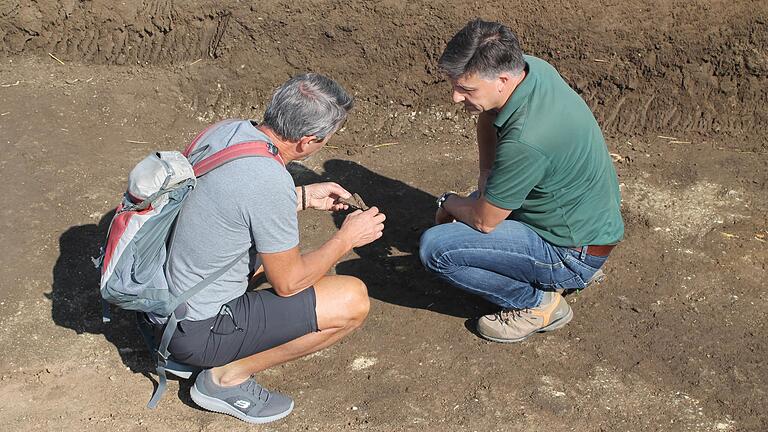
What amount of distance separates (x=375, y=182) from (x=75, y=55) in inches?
105

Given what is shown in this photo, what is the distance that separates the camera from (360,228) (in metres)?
3.50

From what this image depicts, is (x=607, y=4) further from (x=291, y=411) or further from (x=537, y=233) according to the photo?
(x=291, y=411)

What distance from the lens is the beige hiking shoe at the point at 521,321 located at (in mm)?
3938

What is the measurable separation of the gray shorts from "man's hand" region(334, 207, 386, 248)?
10.6 inches

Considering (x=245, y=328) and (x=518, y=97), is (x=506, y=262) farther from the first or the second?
(x=245, y=328)

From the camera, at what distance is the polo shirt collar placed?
339 centimetres

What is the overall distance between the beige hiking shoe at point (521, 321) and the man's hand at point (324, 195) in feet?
3.05

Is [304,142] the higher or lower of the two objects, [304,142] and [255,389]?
the higher

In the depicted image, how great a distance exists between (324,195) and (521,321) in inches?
44.9

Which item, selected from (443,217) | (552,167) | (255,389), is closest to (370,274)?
(443,217)

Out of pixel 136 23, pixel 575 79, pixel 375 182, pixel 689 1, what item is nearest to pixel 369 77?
pixel 375 182

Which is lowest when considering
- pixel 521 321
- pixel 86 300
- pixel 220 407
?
pixel 86 300

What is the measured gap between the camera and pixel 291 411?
3.60m

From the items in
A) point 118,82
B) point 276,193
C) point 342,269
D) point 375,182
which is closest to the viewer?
point 276,193
